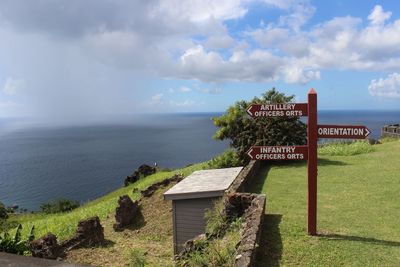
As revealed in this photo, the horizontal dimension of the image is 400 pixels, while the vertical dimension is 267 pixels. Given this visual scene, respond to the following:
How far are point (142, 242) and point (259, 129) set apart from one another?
781cm

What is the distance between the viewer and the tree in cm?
1761

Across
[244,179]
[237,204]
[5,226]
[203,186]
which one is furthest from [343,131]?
[5,226]

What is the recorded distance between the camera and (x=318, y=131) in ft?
24.4

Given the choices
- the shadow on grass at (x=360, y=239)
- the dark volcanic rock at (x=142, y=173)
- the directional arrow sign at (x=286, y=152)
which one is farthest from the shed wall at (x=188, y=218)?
the dark volcanic rock at (x=142, y=173)

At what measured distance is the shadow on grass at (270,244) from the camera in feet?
21.0

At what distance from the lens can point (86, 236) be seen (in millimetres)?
11969

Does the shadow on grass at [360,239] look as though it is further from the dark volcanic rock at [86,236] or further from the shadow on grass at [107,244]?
the dark volcanic rock at [86,236]

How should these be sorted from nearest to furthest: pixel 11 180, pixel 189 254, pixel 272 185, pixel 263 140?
pixel 189 254, pixel 272 185, pixel 263 140, pixel 11 180

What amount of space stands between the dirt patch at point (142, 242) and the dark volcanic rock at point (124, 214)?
0.25m

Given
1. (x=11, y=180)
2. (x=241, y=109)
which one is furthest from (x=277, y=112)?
(x=11, y=180)

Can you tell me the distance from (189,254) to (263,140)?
1115 cm

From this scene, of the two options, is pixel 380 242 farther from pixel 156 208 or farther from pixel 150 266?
pixel 156 208

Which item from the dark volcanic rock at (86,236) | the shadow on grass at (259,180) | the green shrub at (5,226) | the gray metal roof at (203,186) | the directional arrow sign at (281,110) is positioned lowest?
the green shrub at (5,226)

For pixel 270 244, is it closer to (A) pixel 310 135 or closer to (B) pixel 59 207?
(A) pixel 310 135
